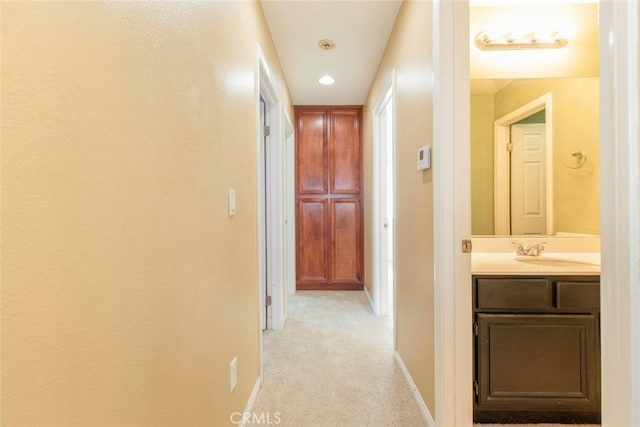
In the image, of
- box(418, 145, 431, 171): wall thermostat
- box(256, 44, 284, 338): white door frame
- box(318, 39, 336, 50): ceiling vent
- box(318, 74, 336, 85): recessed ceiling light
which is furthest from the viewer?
box(318, 74, 336, 85): recessed ceiling light

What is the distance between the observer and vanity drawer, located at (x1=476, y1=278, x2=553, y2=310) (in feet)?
5.13

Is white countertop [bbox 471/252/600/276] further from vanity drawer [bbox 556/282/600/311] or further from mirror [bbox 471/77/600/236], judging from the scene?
mirror [bbox 471/77/600/236]

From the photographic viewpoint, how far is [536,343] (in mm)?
1561

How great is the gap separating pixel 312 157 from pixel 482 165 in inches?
90.2

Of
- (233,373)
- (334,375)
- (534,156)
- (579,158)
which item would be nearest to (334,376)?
(334,375)

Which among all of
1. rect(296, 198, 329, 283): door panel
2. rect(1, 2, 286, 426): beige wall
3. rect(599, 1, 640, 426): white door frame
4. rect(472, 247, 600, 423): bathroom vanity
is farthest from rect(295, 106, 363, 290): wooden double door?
rect(599, 1, 640, 426): white door frame

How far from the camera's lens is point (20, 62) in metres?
0.44

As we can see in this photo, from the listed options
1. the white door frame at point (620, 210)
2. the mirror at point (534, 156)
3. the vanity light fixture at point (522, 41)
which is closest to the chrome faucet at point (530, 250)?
the mirror at point (534, 156)

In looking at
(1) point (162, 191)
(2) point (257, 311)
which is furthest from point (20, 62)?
(2) point (257, 311)

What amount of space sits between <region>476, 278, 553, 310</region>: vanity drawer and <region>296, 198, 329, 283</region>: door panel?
2647 millimetres

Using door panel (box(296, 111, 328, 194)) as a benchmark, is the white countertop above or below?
below

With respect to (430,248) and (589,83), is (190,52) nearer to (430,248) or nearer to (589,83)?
(430,248)

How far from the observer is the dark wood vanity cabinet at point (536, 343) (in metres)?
1.54

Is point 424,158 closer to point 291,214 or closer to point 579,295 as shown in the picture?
point 579,295
